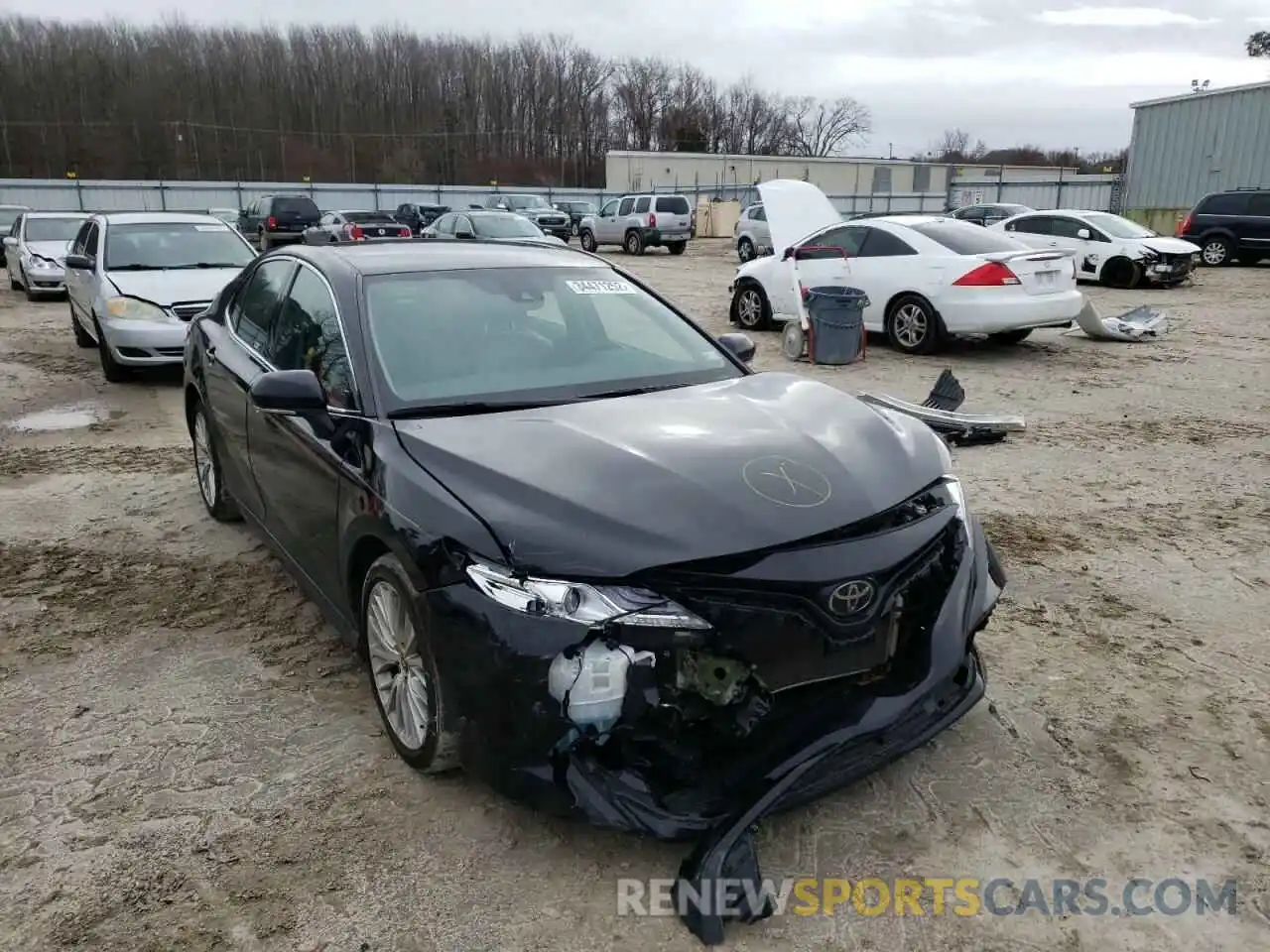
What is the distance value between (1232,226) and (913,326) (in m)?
15.9

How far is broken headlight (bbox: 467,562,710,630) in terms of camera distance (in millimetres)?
2369

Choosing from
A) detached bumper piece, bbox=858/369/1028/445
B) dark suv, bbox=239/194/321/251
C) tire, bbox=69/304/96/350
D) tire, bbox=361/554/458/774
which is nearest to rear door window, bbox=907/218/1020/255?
detached bumper piece, bbox=858/369/1028/445

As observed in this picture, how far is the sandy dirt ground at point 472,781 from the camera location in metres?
2.41

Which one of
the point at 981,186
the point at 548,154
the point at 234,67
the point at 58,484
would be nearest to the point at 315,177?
the point at 234,67

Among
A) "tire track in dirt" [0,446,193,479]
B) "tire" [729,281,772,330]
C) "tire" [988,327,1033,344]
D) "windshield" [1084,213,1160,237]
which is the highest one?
"windshield" [1084,213,1160,237]

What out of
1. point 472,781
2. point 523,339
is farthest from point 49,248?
point 472,781

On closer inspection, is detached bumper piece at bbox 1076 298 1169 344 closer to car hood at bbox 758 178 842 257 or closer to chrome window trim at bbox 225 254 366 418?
car hood at bbox 758 178 842 257

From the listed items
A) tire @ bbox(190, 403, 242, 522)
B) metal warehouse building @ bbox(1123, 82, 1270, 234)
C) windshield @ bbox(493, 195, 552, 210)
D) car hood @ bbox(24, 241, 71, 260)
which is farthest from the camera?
windshield @ bbox(493, 195, 552, 210)

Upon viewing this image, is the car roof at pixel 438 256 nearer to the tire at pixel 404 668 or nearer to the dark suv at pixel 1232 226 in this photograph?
the tire at pixel 404 668

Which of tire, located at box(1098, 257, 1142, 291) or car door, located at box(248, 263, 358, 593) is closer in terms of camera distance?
car door, located at box(248, 263, 358, 593)

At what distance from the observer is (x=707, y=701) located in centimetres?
242

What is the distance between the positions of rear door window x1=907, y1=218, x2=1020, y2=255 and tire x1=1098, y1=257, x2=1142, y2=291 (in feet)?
26.4

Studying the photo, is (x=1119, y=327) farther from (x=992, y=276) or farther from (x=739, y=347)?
(x=739, y=347)

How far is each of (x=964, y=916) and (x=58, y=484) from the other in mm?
6153
